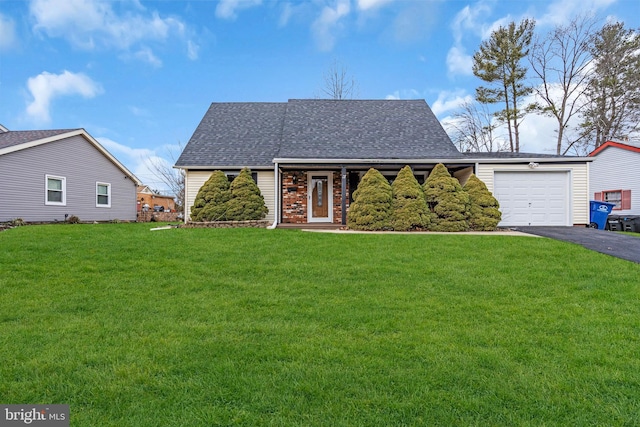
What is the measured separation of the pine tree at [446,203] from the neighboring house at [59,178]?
613 inches

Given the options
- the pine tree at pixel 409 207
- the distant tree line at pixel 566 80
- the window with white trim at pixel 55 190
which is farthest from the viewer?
the distant tree line at pixel 566 80

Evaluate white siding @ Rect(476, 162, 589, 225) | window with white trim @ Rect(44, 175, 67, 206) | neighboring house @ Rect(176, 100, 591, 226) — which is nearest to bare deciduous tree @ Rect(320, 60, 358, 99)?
neighboring house @ Rect(176, 100, 591, 226)

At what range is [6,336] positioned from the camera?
3.36 metres

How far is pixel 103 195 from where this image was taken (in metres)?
17.9

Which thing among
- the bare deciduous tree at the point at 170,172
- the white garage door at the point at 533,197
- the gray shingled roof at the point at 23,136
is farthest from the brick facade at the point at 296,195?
the bare deciduous tree at the point at 170,172

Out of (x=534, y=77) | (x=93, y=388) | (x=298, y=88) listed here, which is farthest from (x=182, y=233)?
(x=534, y=77)

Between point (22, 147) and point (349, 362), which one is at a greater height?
point (22, 147)

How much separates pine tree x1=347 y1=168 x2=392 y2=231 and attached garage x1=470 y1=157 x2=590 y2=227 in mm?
4186

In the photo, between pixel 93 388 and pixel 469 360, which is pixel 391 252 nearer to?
pixel 469 360

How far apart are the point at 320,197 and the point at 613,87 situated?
20.5m

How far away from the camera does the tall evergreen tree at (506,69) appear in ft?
71.9

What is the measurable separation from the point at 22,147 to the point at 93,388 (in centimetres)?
1548

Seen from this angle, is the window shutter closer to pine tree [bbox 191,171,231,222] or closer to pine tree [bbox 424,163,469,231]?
pine tree [bbox 424,163,469,231]

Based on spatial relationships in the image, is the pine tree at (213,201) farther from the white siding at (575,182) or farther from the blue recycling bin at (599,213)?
the blue recycling bin at (599,213)
